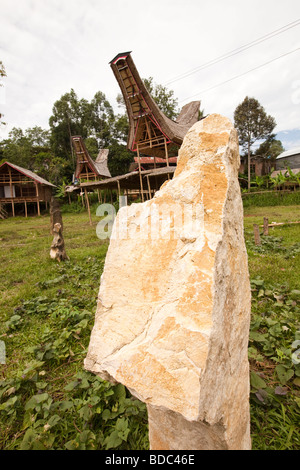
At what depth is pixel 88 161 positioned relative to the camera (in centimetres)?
1822

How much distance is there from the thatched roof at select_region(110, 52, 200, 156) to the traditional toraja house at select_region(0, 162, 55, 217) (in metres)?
12.9

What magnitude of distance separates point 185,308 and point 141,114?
10.4 m

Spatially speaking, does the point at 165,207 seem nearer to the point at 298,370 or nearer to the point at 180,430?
the point at 180,430

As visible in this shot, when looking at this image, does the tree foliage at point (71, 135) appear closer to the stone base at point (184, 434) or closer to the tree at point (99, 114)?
the tree at point (99, 114)

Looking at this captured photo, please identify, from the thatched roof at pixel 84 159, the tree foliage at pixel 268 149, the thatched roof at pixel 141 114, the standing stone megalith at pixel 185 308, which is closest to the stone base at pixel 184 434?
the standing stone megalith at pixel 185 308

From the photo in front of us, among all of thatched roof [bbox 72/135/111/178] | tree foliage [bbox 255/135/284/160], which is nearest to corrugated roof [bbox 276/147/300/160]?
tree foliage [bbox 255/135/284/160]

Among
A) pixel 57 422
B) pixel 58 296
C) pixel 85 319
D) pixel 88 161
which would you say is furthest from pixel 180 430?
pixel 88 161

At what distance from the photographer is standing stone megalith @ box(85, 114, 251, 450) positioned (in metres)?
1.08

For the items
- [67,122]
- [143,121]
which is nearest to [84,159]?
[143,121]

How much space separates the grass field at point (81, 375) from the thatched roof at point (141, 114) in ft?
23.8

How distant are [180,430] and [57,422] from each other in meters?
1.03

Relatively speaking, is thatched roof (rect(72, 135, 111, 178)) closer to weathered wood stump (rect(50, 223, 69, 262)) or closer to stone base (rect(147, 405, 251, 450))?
weathered wood stump (rect(50, 223, 69, 262))

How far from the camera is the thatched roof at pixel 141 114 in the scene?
8492 mm
